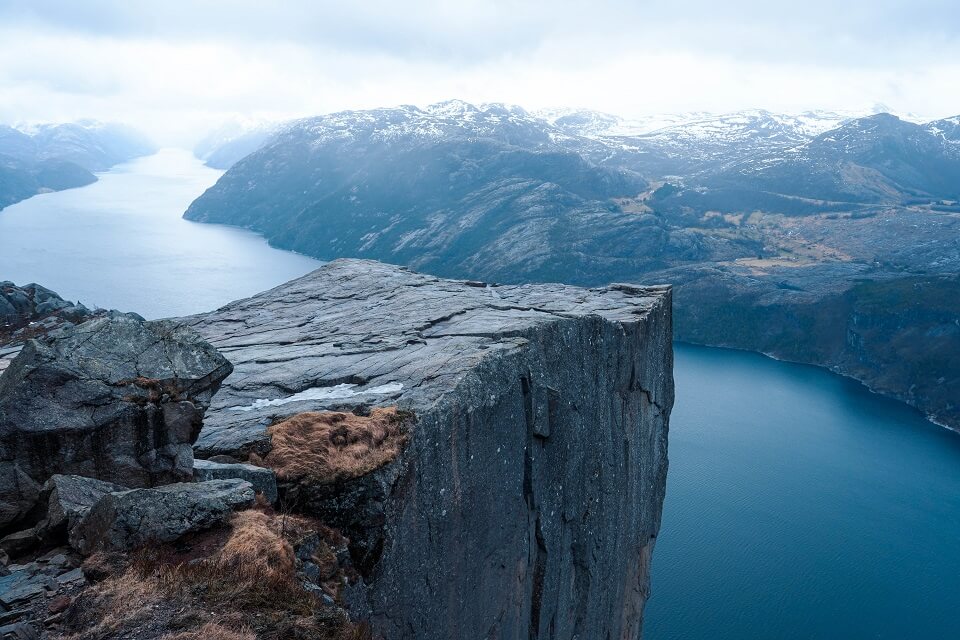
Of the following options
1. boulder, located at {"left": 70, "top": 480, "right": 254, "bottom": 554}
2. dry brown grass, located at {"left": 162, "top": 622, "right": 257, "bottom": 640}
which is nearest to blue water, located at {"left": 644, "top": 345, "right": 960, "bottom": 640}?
boulder, located at {"left": 70, "top": 480, "right": 254, "bottom": 554}

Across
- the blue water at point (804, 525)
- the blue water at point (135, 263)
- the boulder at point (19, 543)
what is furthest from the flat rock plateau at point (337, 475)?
the blue water at point (135, 263)

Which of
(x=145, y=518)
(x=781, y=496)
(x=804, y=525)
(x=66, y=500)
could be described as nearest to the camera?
(x=145, y=518)

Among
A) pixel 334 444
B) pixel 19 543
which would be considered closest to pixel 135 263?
pixel 334 444

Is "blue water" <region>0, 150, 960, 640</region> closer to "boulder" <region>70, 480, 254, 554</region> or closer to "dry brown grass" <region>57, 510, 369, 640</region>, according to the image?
"dry brown grass" <region>57, 510, 369, 640</region>

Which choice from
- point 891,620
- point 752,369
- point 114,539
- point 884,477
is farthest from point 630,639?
point 752,369

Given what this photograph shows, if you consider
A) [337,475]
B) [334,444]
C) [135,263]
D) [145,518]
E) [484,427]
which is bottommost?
[135,263]

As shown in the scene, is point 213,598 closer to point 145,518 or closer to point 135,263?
point 145,518

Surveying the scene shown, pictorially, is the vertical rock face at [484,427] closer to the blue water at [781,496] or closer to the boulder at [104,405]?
the boulder at [104,405]
